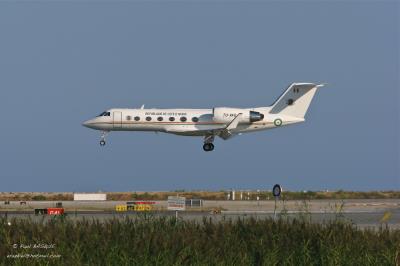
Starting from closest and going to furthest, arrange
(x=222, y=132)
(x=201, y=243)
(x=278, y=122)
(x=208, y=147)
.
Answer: (x=201, y=243) < (x=222, y=132) < (x=208, y=147) < (x=278, y=122)

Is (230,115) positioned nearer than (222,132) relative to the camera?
Yes

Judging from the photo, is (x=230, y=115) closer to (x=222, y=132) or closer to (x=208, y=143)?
(x=222, y=132)

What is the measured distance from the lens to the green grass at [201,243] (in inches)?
752

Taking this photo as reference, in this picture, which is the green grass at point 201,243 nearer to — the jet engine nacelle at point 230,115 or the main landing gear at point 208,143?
the jet engine nacelle at point 230,115

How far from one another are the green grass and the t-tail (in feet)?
136

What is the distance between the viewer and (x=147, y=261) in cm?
1886

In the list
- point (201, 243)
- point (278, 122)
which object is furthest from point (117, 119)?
point (201, 243)

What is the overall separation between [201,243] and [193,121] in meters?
41.9

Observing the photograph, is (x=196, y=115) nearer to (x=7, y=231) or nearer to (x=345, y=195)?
(x=345, y=195)

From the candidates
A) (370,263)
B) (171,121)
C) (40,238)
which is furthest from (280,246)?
(171,121)

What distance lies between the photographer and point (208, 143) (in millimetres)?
62594

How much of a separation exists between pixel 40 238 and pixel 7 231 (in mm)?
1255

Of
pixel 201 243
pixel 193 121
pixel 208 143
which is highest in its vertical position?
pixel 193 121

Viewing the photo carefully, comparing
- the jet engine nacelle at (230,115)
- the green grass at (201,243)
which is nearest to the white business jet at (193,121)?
the jet engine nacelle at (230,115)
